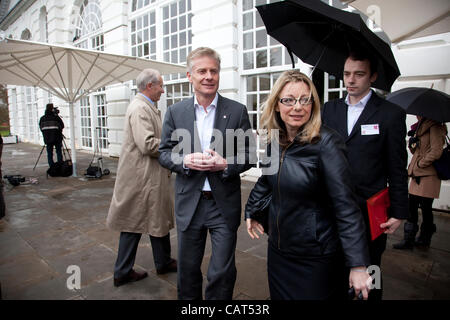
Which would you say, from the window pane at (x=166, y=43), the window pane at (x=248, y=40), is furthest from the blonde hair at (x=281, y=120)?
the window pane at (x=166, y=43)

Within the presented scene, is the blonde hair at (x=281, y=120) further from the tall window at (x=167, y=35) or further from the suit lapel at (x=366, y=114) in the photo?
the tall window at (x=167, y=35)

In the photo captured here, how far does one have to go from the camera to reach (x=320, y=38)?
7.38ft

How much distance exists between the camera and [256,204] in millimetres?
1887

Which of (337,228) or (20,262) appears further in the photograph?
(20,262)

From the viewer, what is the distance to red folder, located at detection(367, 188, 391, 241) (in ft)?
5.83

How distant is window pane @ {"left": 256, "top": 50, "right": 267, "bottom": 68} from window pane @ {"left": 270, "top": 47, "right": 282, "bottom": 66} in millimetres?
163

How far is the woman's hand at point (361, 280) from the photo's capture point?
1.37 meters

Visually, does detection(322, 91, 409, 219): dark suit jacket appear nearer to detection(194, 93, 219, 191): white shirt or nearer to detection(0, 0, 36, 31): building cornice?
detection(194, 93, 219, 191): white shirt

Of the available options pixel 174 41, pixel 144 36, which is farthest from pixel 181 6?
pixel 144 36

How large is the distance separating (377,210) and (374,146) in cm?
41

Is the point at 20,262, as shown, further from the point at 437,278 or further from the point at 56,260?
the point at 437,278

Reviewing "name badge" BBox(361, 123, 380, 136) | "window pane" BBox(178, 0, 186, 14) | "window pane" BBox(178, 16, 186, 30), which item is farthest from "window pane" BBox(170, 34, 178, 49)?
"name badge" BBox(361, 123, 380, 136)

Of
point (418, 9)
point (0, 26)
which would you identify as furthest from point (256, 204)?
point (0, 26)
